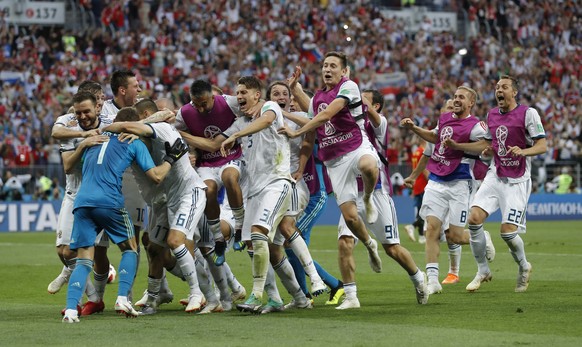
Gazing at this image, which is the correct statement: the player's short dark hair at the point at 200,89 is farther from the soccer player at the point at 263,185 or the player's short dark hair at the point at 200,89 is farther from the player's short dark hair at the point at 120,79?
the player's short dark hair at the point at 120,79

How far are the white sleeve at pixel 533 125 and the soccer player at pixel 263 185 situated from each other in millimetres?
3843

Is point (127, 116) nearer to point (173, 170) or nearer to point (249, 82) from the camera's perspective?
point (173, 170)

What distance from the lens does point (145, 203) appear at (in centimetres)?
1293

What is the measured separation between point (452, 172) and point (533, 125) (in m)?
1.44

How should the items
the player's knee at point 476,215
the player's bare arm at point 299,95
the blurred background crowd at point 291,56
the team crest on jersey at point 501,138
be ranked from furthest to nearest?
the blurred background crowd at point 291,56, the player's knee at point 476,215, the team crest on jersey at point 501,138, the player's bare arm at point 299,95

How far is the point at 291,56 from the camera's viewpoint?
133 ft

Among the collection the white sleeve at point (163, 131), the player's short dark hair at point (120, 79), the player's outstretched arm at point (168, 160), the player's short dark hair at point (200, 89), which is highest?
the player's short dark hair at point (120, 79)

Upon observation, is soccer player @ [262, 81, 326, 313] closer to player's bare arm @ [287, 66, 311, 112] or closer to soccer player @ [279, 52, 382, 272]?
soccer player @ [279, 52, 382, 272]

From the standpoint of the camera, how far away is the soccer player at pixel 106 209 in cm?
1127

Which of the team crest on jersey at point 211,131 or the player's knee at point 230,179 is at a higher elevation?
the team crest on jersey at point 211,131

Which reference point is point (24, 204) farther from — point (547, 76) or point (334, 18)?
point (547, 76)

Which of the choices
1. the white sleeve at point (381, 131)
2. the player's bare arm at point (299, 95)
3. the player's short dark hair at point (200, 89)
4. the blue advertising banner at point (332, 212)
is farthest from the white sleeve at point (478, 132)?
the blue advertising banner at point (332, 212)

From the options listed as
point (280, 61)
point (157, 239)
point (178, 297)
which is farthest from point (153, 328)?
point (280, 61)

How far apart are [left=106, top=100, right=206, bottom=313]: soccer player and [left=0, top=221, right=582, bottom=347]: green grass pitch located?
16.1 inches
